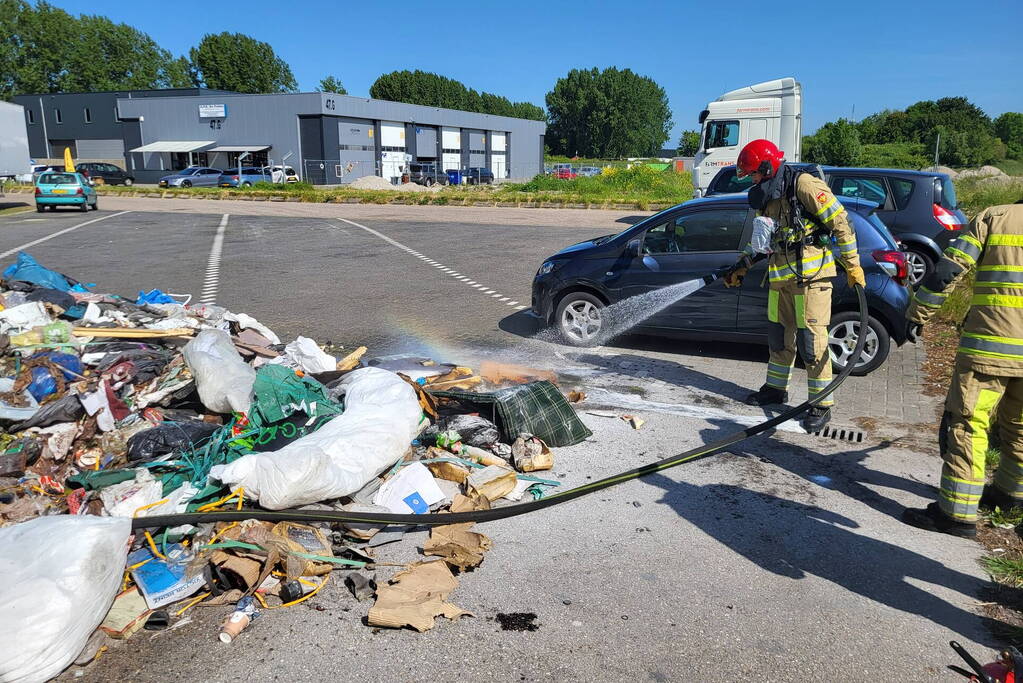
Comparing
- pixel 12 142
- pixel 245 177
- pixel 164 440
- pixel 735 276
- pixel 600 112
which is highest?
pixel 600 112

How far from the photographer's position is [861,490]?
481 cm

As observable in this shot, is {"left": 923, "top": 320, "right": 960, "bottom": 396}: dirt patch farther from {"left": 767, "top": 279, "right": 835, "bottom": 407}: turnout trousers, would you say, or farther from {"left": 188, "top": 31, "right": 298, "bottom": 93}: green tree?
{"left": 188, "top": 31, "right": 298, "bottom": 93}: green tree

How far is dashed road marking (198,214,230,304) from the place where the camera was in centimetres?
1140

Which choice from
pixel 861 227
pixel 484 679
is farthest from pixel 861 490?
pixel 861 227

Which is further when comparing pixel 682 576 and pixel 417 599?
pixel 682 576

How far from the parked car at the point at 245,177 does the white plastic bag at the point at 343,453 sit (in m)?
39.7

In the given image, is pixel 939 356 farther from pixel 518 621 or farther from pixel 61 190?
pixel 61 190

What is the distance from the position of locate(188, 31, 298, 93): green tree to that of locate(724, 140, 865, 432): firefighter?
10893 cm

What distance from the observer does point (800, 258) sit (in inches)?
230

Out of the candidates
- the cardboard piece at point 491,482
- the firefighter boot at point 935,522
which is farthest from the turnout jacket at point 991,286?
the cardboard piece at point 491,482

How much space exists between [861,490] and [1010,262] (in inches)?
64.9

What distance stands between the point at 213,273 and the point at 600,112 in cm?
11571

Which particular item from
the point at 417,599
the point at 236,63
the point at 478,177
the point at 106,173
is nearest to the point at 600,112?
the point at 236,63

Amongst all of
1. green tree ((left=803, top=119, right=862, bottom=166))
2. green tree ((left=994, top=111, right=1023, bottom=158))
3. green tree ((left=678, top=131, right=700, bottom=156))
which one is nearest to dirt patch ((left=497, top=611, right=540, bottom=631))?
green tree ((left=803, top=119, right=862, bottom=166))
